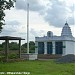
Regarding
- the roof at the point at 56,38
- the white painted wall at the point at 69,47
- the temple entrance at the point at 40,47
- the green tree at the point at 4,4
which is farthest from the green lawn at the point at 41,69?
the temple entrance at the point at 40,47

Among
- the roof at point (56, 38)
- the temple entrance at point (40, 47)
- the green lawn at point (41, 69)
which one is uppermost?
the roof at point (56, 38)

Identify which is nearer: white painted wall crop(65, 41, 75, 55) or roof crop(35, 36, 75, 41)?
white painted wall crop(65, 41, 75, 55)

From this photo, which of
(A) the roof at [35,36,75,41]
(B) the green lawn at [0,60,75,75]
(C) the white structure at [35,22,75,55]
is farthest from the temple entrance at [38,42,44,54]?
(B) the green lawn at [0,60,75,75]

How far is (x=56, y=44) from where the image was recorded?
190ft

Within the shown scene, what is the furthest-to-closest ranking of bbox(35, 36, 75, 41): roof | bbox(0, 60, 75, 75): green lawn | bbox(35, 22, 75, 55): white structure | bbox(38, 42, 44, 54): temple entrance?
bbox(38, 42, 44, 54): temple entrance, bbox(35, 36, 75, 41): roof, bbox(35, 22, 75, 55): white structure, bbox(0, 60, 75, 75): green lawn

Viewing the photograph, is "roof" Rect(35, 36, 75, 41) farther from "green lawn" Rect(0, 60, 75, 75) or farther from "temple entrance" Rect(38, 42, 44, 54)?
"green lawn" Rect(0, 60, 75, 75)

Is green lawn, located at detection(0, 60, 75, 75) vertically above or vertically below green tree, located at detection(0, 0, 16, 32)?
below

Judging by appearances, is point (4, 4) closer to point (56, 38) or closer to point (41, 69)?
point (41, 69)

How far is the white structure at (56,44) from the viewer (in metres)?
57.1

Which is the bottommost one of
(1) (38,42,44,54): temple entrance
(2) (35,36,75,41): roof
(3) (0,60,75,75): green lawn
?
(3) (0,60,75,75): green lawn

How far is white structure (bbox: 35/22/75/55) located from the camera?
2246 inches

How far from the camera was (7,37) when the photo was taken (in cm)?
3141

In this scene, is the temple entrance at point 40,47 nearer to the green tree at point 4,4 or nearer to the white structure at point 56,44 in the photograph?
the white structure at point 56,44

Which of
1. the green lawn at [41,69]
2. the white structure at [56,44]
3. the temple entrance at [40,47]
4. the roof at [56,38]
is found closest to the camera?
the green lawn at [41,69]
